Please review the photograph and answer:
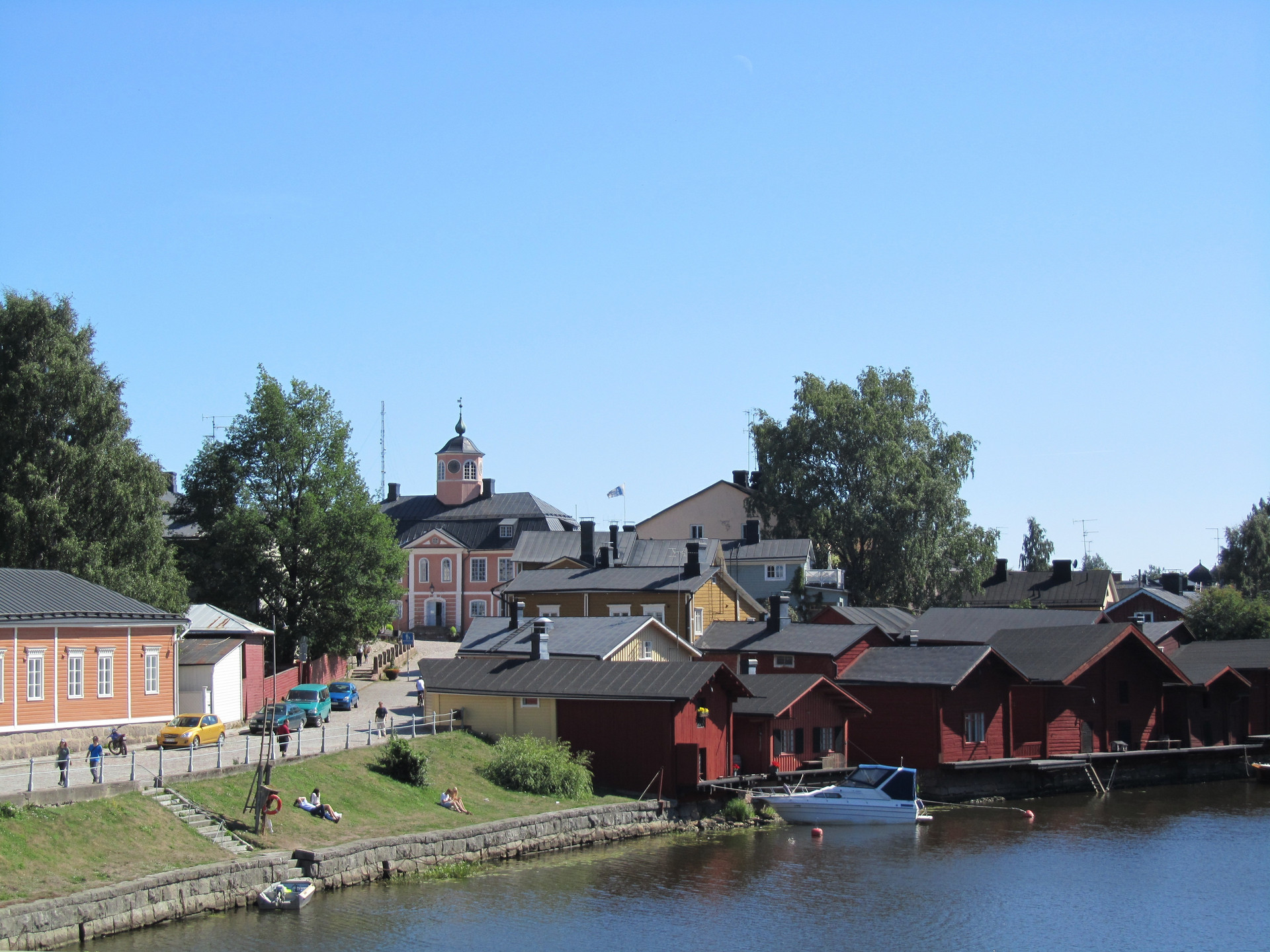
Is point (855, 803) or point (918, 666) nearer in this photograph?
point (855, 803)

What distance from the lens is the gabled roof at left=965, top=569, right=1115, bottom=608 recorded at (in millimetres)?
91375

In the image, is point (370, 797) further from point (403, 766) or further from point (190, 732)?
point (190, 732)

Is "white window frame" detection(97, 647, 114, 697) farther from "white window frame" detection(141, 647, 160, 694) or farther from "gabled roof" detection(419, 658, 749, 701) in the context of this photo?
"gabled roof" detection(419, 658, 749, 701)

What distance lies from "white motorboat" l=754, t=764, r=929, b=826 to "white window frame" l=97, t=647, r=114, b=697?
70.8ft

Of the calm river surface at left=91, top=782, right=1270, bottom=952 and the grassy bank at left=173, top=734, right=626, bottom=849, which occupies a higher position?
the grassy bank at left=173, top=734, right=626, bottom=849

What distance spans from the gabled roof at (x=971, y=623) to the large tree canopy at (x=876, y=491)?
10.3m

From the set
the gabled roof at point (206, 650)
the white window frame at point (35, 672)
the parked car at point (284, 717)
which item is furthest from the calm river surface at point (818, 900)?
the gabled roof at point (206, 650)

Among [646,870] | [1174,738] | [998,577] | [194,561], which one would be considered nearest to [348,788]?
[646,870]

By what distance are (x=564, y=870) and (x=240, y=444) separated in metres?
37.6

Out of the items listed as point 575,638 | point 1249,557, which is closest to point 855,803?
point 575,638

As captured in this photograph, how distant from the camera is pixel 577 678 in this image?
44000mm

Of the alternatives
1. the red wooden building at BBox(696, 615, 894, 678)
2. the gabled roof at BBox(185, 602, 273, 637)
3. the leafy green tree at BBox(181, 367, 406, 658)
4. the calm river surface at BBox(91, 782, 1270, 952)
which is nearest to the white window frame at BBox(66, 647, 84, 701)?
the gabled roof at BBox(185, 602, 273, 637)

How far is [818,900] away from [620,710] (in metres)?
12.2

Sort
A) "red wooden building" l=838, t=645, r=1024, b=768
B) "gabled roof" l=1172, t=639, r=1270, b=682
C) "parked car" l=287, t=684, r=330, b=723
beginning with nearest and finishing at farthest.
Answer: "red wooden building" l=838, t=645, r=1024, b=768 < "parked car" l=287, t=684, r=330, b=723 < "gabled roof" l=1172, t=639, r=1270, b=682
